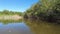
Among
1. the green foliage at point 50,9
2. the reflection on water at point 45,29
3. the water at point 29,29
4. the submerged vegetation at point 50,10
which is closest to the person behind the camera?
the reflection on water at point 45,29

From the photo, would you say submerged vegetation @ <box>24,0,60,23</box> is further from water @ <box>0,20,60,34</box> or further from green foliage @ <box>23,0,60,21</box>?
water @ <box>0,20,60,34</box>

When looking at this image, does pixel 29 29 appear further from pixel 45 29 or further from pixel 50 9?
pixel 50 9

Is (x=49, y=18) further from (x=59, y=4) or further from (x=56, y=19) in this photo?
(x=59, y=4)

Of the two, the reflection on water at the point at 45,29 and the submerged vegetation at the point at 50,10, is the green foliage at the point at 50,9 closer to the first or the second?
the submerged vegetation at the point at 50,10

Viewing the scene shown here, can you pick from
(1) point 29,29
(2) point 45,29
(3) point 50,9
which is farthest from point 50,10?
(1) point 29,29

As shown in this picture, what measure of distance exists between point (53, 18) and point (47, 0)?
5344 mm

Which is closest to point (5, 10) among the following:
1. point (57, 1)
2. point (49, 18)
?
point (49, 18)

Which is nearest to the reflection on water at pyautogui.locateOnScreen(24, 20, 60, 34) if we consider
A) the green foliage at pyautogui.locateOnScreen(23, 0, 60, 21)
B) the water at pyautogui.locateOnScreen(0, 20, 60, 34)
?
the water at pyautogui.locateOnScreen(0, 20, 60, 34)

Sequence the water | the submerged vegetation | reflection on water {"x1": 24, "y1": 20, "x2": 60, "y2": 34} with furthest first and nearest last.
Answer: the submerged vegetation
the water
reflection on water {"x1": 24, "y1": 20, "x2": 60, "y2": 34}

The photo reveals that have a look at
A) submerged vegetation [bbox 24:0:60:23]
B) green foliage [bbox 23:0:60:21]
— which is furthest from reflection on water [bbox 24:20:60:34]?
submerged vegetation [bbox 24:0:60:23]

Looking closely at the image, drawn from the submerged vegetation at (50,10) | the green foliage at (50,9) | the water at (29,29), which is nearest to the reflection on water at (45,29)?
the water at (29,29)

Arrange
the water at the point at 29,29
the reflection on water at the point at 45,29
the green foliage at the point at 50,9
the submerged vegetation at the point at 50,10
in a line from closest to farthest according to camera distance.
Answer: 1. the reflection on water at the point at 45,29
2. the water at the point at 29,29
3. the green foliage at the point at 50,9
4. the submerged vegetation at the point at 50,10

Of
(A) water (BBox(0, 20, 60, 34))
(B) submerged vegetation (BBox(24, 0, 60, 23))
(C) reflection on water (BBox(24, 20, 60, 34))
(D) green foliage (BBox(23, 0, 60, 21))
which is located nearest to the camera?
(C) reflection on water (BBox(24, 20, 60, 34))

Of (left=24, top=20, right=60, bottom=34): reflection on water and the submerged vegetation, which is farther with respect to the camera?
the submerged vegetation
